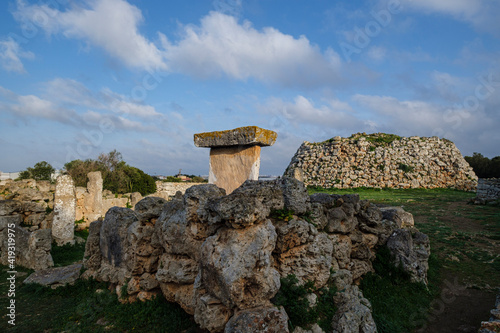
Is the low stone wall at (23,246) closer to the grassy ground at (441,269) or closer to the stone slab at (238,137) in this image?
the stone slab at (238,137)

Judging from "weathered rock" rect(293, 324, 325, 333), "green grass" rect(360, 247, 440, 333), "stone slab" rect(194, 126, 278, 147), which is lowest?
"green grass" rect(360, 247, 440, 333)

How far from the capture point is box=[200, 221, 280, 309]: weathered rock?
3.55 meters

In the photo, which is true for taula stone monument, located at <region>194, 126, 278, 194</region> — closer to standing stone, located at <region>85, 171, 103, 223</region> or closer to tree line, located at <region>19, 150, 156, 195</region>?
standing stone, located at <region>85, 171, 103, 223</region>

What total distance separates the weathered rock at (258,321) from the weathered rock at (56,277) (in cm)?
510

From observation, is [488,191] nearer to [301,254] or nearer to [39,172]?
[301,254]

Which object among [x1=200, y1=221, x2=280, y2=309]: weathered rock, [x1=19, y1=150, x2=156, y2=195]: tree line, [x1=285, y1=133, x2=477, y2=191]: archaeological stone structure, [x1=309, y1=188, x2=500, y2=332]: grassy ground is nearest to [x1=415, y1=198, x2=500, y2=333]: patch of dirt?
[x1=309, y1=188, x2=500, y2=332]: grassy ground

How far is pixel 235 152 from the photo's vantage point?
21.6ft

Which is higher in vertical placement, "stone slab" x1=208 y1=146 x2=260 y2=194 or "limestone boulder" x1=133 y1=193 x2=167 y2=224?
"stone slab" x1=208 y1=146 x2=260 y2=194

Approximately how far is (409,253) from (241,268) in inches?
190

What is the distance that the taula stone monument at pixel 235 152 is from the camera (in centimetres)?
620

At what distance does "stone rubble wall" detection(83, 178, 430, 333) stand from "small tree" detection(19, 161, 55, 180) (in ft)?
110

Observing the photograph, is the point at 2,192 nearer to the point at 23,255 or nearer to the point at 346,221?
the point at 23,255

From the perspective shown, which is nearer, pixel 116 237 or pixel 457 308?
pixel 457 308

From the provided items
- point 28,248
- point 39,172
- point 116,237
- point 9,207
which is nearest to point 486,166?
point 116,237
